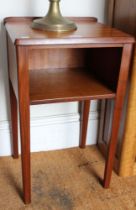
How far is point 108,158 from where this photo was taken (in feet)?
3.75

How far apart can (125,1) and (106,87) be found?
37 cm

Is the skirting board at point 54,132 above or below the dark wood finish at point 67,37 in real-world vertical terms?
below

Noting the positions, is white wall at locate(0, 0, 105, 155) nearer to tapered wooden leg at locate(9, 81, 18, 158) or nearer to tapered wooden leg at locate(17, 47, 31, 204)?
tapered wooden leg at locate(9, 81, 18, 158)

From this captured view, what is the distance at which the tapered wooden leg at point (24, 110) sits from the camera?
83cm

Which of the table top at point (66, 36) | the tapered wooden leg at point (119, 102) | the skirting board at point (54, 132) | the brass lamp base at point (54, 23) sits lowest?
the skirting board at point (54, 132)

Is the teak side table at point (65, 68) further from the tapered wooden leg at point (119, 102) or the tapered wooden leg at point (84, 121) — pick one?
the tapered wooden leg at point (84, 121)

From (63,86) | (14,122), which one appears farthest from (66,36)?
(14,122)

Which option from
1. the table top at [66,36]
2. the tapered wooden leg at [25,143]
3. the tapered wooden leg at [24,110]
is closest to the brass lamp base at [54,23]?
the table top at [66,36]

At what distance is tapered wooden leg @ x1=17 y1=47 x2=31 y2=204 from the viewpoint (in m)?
0.83

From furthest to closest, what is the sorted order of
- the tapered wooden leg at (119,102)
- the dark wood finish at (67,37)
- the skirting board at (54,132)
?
the skirting board at (54,132)
the tapered wooden leg at (119,102)
the dark wood finish at (67,37)

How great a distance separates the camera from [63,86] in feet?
3.37

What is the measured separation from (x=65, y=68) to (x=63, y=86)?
0.69 ft

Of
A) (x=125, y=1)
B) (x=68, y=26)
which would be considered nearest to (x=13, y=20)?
(x=68, y=26)

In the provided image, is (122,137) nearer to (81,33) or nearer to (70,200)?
(70,200)
